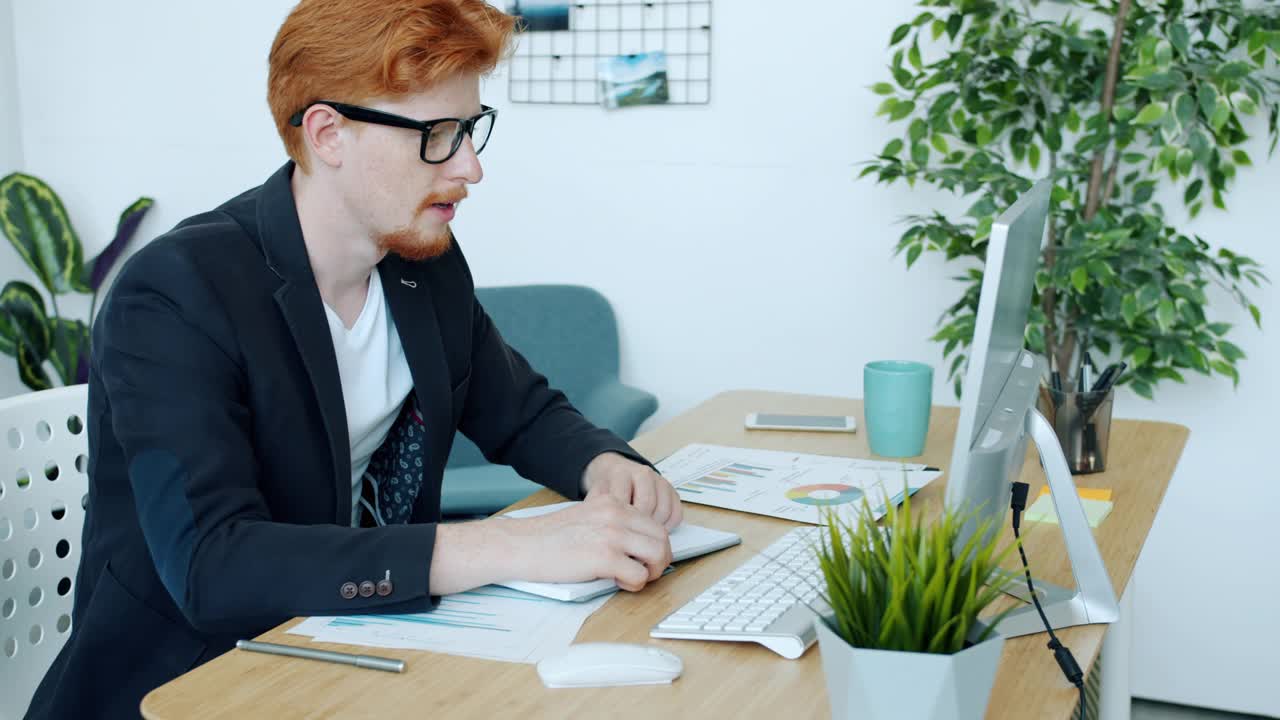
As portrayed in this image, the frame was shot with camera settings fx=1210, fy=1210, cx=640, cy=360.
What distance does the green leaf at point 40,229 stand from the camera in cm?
334

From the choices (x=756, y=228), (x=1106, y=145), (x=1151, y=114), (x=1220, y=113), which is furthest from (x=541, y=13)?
(x=1220, y=113)

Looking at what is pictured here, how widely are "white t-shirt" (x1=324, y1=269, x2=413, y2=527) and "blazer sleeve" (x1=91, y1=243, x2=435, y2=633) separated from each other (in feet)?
0.79

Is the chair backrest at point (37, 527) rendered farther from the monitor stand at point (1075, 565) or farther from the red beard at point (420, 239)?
the monitor stand at point (1075, 565)

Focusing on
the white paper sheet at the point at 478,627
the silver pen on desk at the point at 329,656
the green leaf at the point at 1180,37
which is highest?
the green leaf at the point at 1180,37

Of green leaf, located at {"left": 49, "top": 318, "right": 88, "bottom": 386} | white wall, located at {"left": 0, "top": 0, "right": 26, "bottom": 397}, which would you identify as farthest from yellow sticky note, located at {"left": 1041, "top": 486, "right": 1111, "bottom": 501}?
white wall, located at {"left": 0, "top": 0, "right": 26, "bottom": 397}

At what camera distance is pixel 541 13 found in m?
3.01

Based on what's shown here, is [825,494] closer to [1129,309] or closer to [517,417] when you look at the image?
[517,417]

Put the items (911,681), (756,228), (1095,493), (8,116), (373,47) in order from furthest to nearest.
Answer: (8,116) → (756,228) → (1095,493) → (373,47) → (911,681)

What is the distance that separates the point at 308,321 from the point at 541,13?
6.09ft

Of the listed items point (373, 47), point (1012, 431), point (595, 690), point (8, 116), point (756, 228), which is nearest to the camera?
point (595, 690)

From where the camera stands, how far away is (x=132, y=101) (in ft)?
11.3

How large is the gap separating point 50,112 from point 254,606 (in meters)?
2.92

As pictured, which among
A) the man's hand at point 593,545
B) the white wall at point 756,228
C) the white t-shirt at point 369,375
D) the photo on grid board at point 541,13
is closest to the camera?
the man's hand at point 593,545

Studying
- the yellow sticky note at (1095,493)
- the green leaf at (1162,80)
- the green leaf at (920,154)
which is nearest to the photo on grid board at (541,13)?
the green leaf at (920,154)
